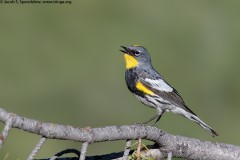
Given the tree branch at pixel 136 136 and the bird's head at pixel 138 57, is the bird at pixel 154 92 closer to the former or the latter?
the bird's head at pixel 138 57

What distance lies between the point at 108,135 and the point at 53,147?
867 cm

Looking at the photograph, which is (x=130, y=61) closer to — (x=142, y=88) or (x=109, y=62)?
(x=142, y=88)

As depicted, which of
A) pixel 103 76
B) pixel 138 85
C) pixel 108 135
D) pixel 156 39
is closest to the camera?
pixel 108 135

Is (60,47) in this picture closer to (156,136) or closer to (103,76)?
(103,76)

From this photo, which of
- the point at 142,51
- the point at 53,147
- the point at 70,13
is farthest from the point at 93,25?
the point at 142,51

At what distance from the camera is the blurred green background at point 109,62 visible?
50.7ft

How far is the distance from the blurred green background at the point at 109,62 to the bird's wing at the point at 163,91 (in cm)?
444

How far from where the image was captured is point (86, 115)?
612 inches

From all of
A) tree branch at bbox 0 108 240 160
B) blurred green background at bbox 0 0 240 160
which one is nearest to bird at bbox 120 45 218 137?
tree branch at bbox 0 108 240 160

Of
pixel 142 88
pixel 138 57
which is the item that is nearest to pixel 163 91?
pixel 142 88

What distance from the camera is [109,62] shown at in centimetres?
1800

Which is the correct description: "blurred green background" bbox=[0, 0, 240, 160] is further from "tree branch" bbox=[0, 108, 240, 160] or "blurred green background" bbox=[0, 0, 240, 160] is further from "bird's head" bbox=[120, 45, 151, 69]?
"tree branch" bbox=[0, 108, 240, 160]

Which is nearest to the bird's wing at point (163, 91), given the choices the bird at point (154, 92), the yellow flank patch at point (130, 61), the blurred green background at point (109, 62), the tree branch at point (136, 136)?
the bird at point (154, 92)

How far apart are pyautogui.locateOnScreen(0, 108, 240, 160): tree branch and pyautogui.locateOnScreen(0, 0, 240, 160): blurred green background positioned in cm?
725
